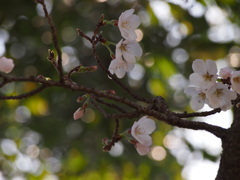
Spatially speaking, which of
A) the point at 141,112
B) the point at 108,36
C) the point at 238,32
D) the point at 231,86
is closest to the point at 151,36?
the point at 108,36

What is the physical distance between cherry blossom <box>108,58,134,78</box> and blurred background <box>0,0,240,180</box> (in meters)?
2.11

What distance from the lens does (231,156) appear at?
1.28m

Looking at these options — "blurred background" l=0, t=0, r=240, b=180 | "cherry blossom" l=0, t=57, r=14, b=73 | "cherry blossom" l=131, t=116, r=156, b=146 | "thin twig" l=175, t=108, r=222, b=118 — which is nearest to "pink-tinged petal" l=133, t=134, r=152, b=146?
"cherry blossom" l=131, t=116, r=156, b=146

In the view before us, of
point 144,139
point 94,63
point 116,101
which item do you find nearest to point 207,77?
point 144,139

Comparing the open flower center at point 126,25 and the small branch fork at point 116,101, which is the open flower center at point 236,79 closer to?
the small branch fork at point 116,101

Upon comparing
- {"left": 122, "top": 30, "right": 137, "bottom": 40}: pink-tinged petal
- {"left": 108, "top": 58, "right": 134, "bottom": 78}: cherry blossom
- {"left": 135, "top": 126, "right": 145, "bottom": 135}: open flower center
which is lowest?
{"left": 135, "top": 126, "right": 145, "bottom": 135}: open flower center

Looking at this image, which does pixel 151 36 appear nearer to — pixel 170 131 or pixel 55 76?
pixel 55 76

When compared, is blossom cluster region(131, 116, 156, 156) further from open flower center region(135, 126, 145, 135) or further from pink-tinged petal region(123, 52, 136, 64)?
pink-tinged petal region(123, 52, 136, 64)

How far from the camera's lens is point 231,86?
4.36 ft

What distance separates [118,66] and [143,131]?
19 cm

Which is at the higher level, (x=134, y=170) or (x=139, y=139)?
(x=139, y=139)

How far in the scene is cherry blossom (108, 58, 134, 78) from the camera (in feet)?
4.25

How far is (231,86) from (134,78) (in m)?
2.71

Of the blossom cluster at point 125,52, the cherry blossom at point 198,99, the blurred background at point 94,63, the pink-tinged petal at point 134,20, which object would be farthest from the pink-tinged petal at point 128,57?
the blurred background at point 94,63
